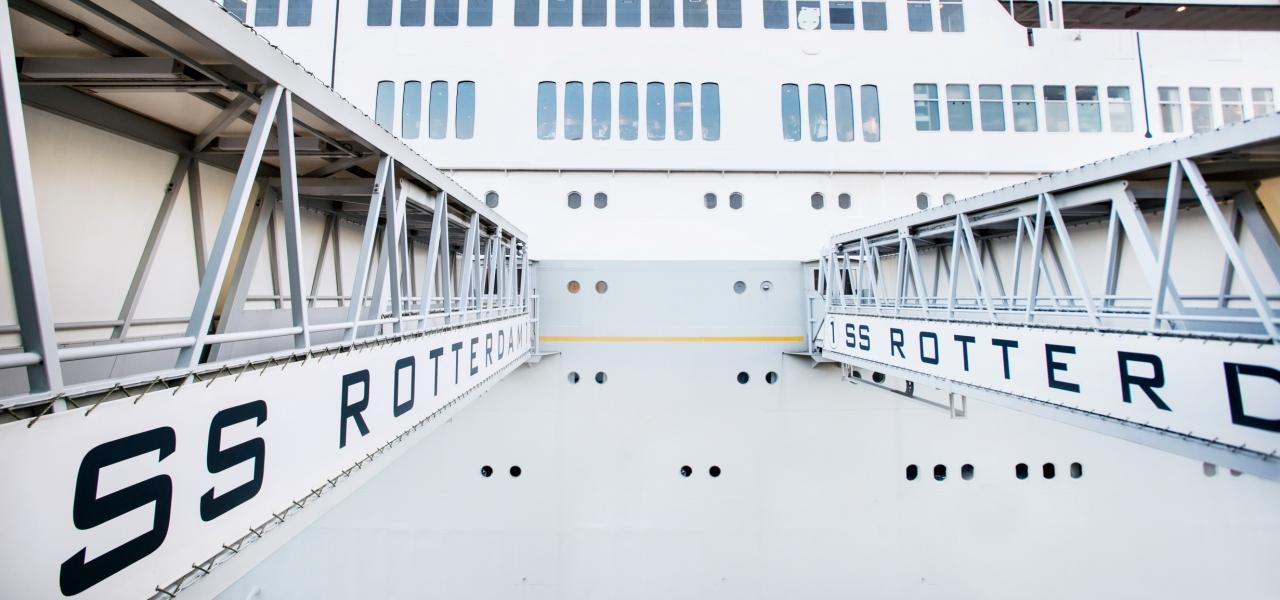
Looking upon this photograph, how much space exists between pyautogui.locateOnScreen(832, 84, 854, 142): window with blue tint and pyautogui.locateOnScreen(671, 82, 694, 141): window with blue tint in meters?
2.91

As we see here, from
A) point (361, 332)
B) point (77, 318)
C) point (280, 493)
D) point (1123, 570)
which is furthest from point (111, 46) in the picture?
point (1123, 570)

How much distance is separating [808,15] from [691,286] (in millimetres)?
6062

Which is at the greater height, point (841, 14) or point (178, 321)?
point (841, 14)

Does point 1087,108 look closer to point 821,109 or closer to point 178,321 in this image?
point 821,109

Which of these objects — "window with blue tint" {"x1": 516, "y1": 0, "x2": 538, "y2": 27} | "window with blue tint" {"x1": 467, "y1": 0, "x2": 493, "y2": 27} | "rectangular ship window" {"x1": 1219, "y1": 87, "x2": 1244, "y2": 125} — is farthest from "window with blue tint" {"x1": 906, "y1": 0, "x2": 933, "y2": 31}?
"window with blue tint" {"x1": 467, "y1": 0, "x2": 493, "y2": 27}

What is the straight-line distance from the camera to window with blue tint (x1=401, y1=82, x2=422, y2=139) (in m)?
9.16

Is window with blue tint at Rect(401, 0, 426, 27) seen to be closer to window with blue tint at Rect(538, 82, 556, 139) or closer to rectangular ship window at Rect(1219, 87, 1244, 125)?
window with blue tint at Rect(538, 82, 556, 139)

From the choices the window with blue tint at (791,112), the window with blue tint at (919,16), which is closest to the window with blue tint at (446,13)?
the window with blue tint at (791,112)

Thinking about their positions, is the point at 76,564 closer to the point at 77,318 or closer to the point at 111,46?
the point at 111,46

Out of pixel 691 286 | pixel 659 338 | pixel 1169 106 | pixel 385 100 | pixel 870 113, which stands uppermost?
pixel 385 100

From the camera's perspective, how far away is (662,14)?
939 centimetres

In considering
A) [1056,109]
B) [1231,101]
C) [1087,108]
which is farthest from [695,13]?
[1231,101]

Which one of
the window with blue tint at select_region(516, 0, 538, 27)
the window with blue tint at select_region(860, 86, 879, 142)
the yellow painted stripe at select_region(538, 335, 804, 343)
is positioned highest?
the window with blue tint at select_region(516, 0, 538, 27)

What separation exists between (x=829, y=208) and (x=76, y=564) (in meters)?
9.97
